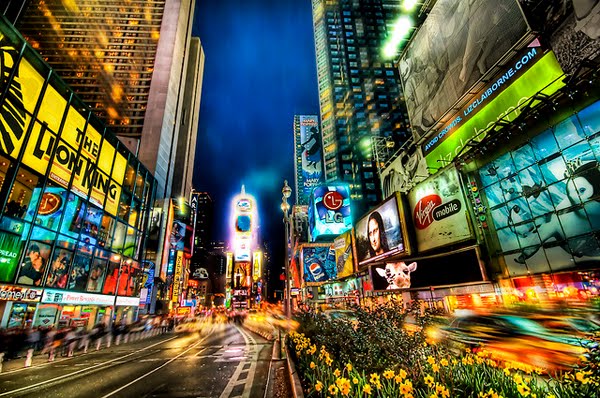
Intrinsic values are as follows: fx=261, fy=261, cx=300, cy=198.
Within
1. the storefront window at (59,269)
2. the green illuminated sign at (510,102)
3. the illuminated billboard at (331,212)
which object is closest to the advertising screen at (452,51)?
the green illuminated sign at (510,102)

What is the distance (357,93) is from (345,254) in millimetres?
70883

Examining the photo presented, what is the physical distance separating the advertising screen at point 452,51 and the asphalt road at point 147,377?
863 inches

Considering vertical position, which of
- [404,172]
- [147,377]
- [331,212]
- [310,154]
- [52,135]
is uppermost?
[310,154]

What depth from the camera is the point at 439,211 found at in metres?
20.1

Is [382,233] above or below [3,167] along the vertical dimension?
below

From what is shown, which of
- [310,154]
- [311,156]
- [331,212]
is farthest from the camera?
[310,154]

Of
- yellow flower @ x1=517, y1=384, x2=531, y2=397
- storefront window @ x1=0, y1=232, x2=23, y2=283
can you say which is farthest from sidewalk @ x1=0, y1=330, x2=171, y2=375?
yellow flower @ x1=517, y1=384, x2=531, y2=397

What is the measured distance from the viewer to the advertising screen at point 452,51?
53.7ft

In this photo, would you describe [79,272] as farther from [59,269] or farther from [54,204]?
[54,204]

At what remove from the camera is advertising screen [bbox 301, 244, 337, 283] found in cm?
5247

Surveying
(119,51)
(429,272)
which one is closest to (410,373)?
(429,272)

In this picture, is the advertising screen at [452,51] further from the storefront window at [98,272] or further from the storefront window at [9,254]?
the storefront window at [98,272]

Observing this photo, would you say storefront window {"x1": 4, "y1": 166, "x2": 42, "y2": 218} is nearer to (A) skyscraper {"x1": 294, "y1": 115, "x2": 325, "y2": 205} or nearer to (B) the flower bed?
(B) the flower bed

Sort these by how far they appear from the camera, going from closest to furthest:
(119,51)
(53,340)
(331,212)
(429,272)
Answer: (53,340), (429,272), (331,212), (119,51)
